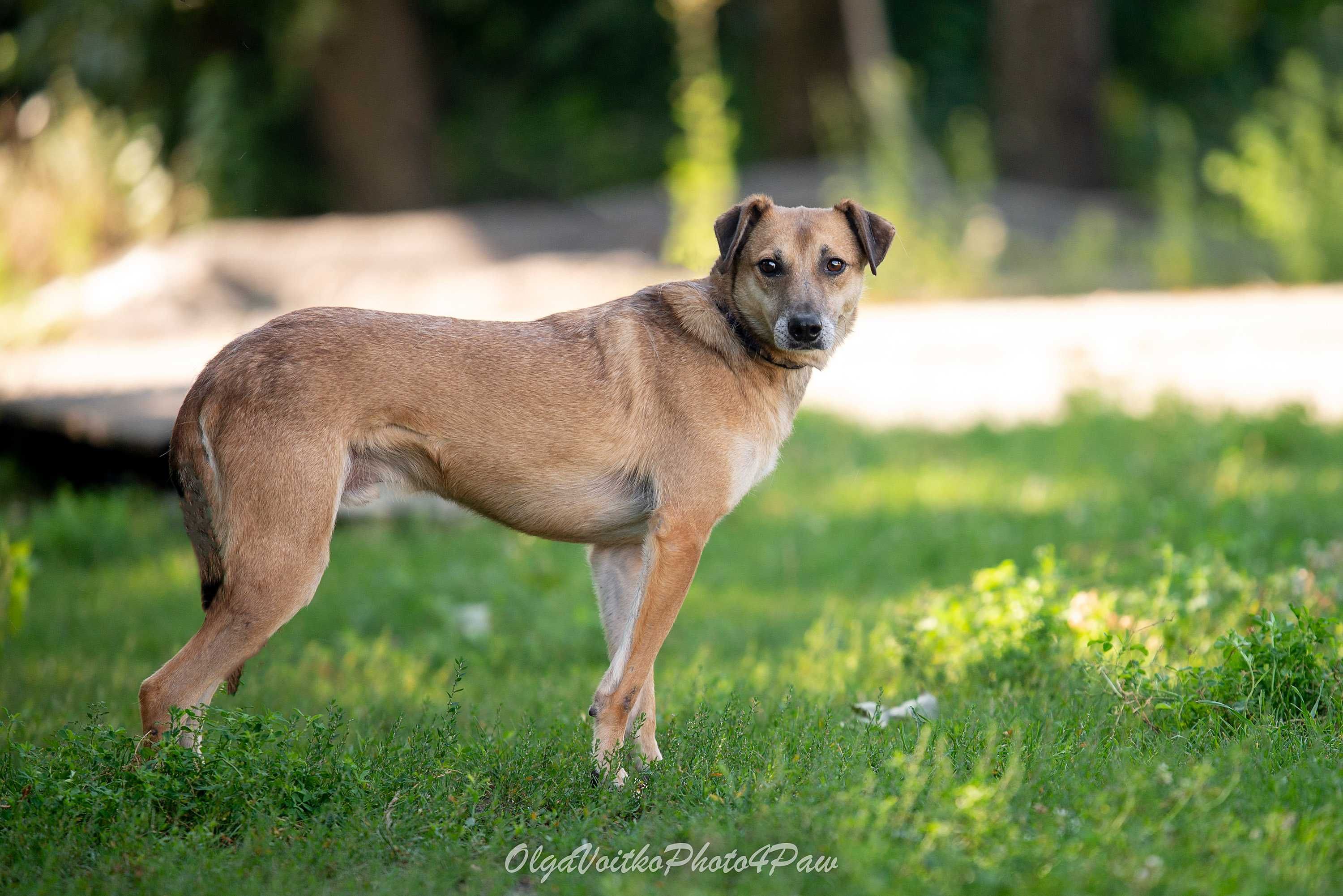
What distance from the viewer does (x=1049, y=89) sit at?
19.1m

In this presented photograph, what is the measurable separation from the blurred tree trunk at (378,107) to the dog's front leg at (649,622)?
18.8 meters

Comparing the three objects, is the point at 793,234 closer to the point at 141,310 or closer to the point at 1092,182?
the point at 141,310

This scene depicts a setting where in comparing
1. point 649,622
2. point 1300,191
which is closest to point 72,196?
point 649,622

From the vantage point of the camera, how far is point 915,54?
25391 millimetres

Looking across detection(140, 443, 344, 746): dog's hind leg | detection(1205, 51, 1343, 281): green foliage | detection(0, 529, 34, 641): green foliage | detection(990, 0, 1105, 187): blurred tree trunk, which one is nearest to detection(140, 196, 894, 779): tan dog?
detection(140, 443, 344, 746): dog's hind leg

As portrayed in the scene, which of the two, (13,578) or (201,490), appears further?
(13,578)

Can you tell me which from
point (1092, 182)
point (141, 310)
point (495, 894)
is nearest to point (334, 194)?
point (141, 310)

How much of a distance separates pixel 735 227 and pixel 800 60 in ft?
57.2

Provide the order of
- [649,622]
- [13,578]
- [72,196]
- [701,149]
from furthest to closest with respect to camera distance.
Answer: [72,196]
[701,149]
[13,578]
[649,622]

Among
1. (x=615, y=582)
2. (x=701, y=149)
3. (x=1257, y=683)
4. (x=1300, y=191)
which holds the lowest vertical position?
(x=1257, y=683)

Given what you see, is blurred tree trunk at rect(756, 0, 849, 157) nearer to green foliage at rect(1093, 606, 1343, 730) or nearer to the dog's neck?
the dog's neck

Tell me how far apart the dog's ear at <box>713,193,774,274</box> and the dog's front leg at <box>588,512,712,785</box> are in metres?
1.14

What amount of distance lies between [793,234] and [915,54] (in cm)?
2196

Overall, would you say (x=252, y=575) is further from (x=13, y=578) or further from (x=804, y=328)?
(x=13, y=578)
